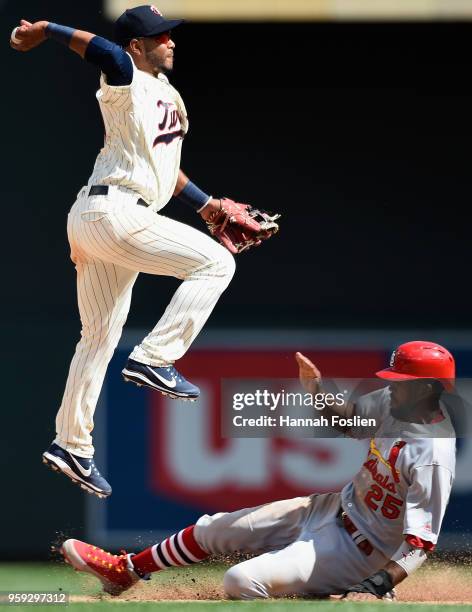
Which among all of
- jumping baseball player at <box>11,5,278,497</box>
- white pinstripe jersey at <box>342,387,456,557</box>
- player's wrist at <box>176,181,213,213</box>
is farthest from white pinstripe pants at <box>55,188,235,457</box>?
white pinstripe jersey at <box>342,387,456,557</box>

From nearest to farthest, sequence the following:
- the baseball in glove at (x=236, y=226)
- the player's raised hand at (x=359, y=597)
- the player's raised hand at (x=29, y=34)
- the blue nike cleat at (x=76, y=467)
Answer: the player's raised hand at (x=29, y=34) → the blue nike cleat at (x=76, y=467) → the baseball in glove at (x=236, y=226) → the player's raised hand at (x=359, y=597)

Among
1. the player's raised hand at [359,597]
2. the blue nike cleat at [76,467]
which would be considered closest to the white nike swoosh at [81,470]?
the blue nike cleat at [76,467]

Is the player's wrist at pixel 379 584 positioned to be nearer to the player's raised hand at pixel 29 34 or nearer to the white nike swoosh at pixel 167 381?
the white nike swoosh at pixel 167 381

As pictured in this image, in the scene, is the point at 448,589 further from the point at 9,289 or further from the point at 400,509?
the point at 9,289

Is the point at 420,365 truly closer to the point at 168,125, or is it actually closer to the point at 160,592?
the point at 168,125

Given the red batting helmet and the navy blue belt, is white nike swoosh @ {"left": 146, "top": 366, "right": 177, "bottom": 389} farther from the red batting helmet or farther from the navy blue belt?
the red batting helmet

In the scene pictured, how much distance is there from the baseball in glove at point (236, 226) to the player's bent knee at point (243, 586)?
109 centimetres

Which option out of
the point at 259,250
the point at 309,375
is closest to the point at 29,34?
the point at 309,375

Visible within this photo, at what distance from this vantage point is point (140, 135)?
15.1 feet

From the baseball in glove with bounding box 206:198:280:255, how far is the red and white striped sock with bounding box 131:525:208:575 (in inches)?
40.4

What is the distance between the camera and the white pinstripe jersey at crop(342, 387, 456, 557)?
15.8 ft

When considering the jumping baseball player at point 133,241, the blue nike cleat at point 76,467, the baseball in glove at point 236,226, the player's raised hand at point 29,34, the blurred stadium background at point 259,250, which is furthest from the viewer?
the blurred stadium background at point 259,250

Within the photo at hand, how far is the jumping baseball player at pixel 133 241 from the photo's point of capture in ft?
14.9

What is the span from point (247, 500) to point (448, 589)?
1.50 meters
